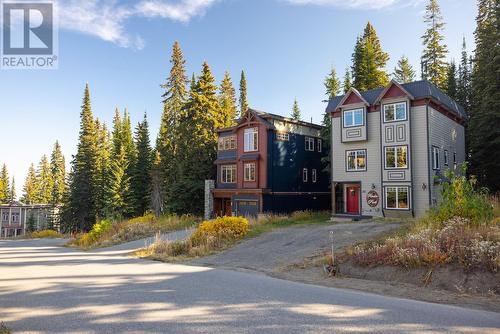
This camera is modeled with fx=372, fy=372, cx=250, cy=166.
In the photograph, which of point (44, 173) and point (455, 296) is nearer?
point (455, 296)

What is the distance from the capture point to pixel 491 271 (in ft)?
31.2

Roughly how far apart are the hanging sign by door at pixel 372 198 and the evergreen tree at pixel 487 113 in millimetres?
11061

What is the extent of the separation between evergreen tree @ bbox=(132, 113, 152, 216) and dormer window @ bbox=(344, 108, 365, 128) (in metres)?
31.8

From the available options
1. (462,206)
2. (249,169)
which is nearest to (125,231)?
(249,169)

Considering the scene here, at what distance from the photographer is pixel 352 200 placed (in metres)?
29.4

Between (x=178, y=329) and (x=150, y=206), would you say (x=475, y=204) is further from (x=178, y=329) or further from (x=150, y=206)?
(x=150, y=206)

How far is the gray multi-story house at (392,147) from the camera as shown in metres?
25.6

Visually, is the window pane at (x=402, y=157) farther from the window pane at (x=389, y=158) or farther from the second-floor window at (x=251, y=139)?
the second-floor window at (x=251, y=139)

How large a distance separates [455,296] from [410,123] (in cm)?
1927

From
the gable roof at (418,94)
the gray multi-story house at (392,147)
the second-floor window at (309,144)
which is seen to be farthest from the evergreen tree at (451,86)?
the second-floor window at (309,144)

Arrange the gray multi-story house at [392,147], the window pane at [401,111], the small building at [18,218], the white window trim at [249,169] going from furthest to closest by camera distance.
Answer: the small building at [18,218] → the white window trim at [249,169] → the window pane at [401,111] → the gray multi-story house at [392,147]

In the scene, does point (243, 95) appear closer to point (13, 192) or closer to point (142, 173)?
point (142, 173)

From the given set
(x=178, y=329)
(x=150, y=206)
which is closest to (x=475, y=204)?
(x=178, y=329)

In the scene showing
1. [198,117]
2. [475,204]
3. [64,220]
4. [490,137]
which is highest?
[198,117]
